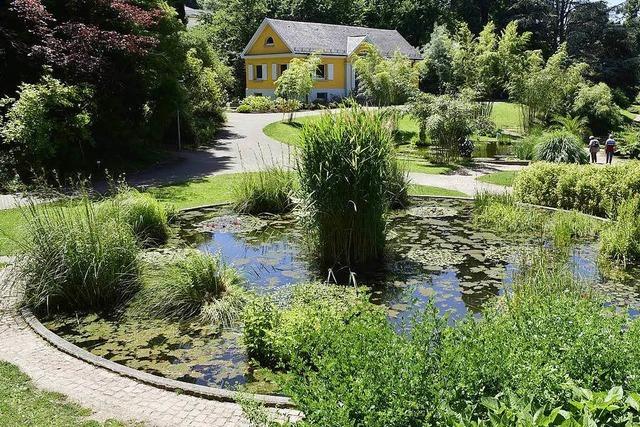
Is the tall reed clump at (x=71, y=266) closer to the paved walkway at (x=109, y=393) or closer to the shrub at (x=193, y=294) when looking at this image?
the shrub at (x=193, y=294)

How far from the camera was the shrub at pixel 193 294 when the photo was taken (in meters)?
6.96

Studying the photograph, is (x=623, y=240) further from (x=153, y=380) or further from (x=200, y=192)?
(x=200, y=192)

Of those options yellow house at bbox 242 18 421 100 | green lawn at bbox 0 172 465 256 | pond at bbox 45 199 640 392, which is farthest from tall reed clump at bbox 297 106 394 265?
yellow house at bbox 242 18 421 100

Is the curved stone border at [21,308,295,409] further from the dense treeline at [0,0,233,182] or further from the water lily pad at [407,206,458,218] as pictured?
the dense treeline at [0,0,233,182]

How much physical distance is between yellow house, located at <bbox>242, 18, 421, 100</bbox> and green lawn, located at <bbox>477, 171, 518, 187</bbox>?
26586 mm

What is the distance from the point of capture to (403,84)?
89.6 ft

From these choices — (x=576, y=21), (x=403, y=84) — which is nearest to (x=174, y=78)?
(x=403, y=84)

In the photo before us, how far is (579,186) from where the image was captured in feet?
39.8

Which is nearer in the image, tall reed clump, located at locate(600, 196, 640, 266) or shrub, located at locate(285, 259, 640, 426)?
shrub, located at locate(285, 259, 640, 426)

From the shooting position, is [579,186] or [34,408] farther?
[579,186]

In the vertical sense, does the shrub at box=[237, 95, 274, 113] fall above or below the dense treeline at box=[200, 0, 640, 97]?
below

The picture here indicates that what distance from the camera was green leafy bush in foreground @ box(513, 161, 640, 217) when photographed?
1162 centimetres

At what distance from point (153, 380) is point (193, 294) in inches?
72.2

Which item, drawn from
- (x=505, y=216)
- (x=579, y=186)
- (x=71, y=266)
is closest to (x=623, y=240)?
(x=505, y=216)
